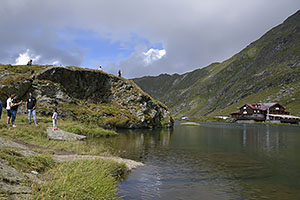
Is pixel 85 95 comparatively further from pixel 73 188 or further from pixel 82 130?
pixel 73 188

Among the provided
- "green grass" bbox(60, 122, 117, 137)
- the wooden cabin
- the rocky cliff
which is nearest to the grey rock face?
the rocky cliff

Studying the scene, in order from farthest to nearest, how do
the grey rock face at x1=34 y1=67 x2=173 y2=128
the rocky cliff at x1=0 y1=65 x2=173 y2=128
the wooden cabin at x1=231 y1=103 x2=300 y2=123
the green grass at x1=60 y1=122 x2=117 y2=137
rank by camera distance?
1. the wooden cabin at x1=231 y1=103 x2=300 y2=123
2. the grey rock face at x1=34 y1=67 x2=173 y2=128
3. the rocky cliff at x1=0 y1=65 x2=173 y2=128
4. the green grass at x1=60 y1=122 x2=117 y2=137

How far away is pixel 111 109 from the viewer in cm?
5631

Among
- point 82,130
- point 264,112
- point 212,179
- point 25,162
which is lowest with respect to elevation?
point 212,179

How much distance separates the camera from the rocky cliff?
149ft

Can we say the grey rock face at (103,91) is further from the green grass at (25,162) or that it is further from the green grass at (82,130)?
the green grass at (25,162)

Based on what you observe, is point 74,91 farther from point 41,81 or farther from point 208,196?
point 208,196

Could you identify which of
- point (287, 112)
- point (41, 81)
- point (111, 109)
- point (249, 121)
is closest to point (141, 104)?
point (111, 109)

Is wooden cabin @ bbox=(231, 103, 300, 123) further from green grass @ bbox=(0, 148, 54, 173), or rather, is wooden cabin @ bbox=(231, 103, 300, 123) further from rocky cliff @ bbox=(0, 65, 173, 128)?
green grass @ bbox=(0, 148, 54, 173)

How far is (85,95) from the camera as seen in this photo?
58.2m

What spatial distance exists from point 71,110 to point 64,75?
11.4 m

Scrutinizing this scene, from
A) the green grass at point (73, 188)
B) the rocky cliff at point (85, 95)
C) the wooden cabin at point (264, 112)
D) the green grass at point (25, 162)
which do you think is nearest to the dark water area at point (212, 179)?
the green grass at point (73, 188)

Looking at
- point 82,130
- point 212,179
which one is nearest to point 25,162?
point 212,179

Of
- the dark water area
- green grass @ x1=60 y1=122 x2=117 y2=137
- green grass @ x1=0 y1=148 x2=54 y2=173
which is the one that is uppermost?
green grass @ x1=0 y1=148 x2=54 y2=173
